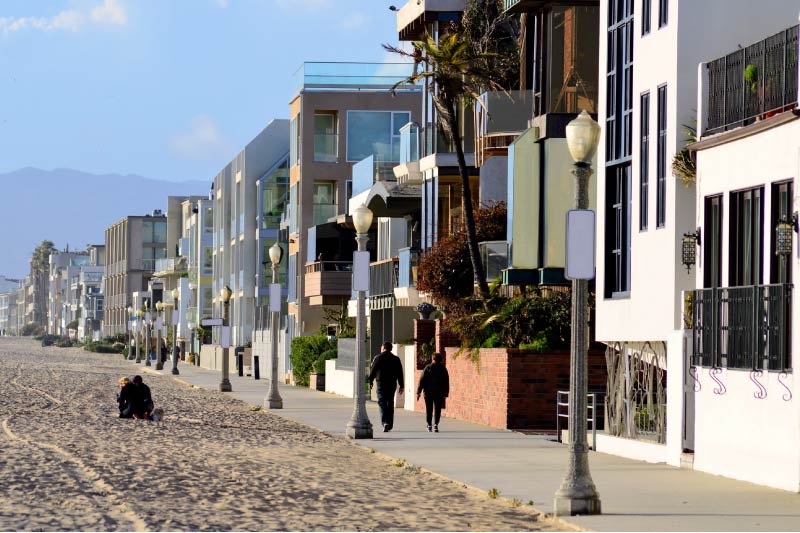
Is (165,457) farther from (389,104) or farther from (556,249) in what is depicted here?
(389,104)

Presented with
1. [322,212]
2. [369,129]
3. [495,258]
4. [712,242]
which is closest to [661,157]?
[712,242]

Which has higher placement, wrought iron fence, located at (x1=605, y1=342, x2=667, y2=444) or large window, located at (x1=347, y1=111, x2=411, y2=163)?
large window, located at (x1=347, y1=111, x2=411, y2=163)

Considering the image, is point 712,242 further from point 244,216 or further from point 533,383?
point 244,216

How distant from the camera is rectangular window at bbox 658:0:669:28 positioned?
2398cm

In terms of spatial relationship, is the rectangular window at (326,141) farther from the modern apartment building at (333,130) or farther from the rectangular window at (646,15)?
the rectangular window at (646,15)

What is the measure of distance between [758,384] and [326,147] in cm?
4944

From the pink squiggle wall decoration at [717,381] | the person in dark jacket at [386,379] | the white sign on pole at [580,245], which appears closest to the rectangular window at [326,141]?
the person in dark jacket at [386,379]

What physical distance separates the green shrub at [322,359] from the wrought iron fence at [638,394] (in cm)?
2979

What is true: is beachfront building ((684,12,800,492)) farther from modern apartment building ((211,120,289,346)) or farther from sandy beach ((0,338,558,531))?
modern apartment building ((211,120,289,346))

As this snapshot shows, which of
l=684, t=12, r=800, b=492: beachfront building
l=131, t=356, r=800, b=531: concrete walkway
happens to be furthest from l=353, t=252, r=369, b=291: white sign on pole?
l=684, t=12, r=800, b=492: beachfront building

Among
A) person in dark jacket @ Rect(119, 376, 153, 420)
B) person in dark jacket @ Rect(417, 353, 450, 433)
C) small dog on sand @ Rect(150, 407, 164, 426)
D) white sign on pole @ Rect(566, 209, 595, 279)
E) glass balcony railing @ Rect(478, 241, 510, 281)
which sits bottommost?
small dog on sand @ Rect(150, 407, 164, 426)

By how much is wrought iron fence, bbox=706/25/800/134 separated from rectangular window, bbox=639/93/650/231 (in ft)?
9.95

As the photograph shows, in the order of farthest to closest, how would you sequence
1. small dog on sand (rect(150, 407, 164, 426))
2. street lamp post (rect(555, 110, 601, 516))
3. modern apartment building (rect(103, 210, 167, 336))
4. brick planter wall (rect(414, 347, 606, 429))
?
modern apartment building (rect(103, 210, 167, 336)), small dog on sand (rect(150, 407, 164, 426)), brick planter wall (rect(414, 347, 606, 429)), street lamp post (rect(555, 110, 601, 516))

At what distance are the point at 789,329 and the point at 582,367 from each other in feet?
11.4
